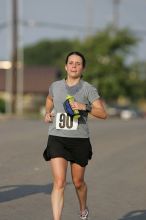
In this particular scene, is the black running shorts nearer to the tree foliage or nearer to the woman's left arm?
the woman's left arm

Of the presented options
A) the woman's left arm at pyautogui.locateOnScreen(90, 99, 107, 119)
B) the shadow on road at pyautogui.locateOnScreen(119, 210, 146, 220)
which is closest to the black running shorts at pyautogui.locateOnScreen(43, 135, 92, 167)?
the woman's left arm at pyautogui.locateOnScreen(90, 99, 107, 119)

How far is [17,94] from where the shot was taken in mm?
58344

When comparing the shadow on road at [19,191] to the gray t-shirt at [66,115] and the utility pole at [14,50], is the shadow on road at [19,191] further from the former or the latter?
the utility pole at [14,50]

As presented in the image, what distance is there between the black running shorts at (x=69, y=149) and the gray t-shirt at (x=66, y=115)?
51 millimetres

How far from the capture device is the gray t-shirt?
7160mm

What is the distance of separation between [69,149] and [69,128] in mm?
230

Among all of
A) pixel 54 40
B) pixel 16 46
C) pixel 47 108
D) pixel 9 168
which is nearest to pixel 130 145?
pixel 9 168

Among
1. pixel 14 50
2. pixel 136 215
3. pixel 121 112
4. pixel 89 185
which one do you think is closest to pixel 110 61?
pixel 121 112

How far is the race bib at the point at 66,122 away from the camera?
23.4 ft

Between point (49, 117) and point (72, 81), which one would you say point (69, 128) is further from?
point (72, 81)

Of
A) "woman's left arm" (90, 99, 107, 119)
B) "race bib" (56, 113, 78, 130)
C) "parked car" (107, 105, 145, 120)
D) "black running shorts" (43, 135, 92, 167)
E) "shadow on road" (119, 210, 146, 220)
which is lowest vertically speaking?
"parked car" (107, 105, 145, 120)

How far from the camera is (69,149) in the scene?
23.9 ft

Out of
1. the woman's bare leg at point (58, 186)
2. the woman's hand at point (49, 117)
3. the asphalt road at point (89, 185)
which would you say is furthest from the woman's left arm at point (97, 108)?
the asphalt road at point (89, 185)

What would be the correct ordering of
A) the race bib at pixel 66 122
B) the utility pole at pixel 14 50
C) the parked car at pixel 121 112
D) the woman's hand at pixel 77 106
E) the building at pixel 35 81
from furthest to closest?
the building at pixel 35 81, the parked car at pixel 121 112, the utility pole at pixel 14 50, the race bib at pixel 66 122, the woman's hand at pixel 77 106
